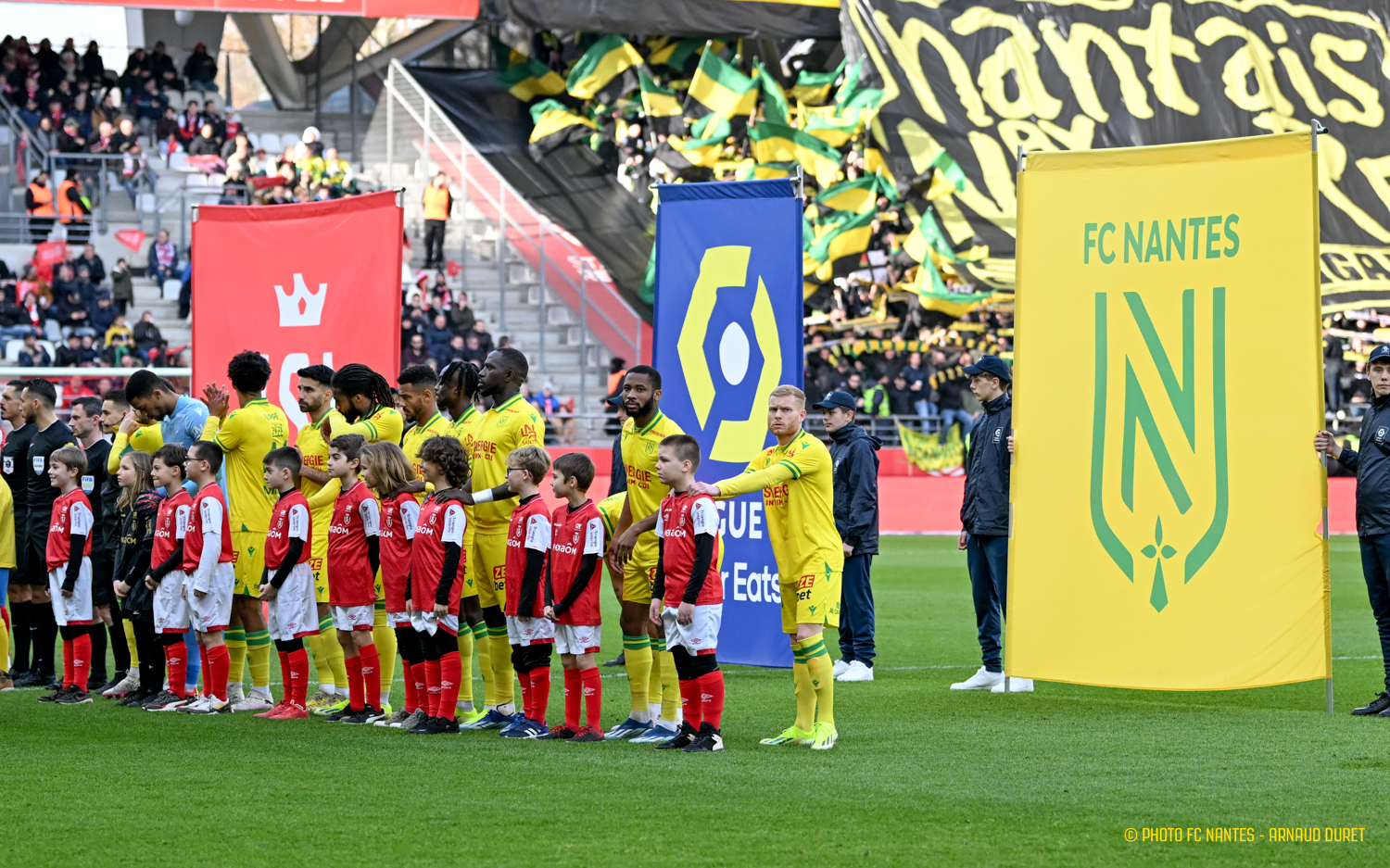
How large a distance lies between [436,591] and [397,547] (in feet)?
1.74

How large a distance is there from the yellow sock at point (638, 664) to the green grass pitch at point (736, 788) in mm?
500

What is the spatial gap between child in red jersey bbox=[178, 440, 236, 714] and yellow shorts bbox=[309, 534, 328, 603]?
0.56 m

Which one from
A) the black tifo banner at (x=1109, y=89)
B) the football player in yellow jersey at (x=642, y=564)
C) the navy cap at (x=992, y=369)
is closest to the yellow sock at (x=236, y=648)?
the football player in yellow jersey at (x=642, y=564)

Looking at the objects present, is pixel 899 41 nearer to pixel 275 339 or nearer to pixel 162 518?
pixel 275 339

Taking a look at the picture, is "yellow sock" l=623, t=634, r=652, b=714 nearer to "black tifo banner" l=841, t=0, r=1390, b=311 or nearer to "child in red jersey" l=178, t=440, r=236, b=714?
"child in red jersey" l=178, t=440, r=236, b=714

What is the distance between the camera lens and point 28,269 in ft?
87.2

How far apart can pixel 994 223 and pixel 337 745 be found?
24342 millimetres

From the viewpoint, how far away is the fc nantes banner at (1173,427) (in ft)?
32.1

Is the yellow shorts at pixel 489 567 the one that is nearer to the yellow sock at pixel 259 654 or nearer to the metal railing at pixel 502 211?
the yellow sock at pixel 259 654

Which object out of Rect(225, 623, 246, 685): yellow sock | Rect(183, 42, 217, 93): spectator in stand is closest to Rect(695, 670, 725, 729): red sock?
Rect(225, 623, 246, 685): yellow sock

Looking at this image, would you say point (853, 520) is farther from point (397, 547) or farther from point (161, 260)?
point (161, 260)

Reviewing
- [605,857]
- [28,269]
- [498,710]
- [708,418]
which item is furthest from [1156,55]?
[605,857]

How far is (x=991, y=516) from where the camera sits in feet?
37.8

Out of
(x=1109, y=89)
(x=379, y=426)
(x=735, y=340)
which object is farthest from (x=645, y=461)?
(x=1109, y=89)
